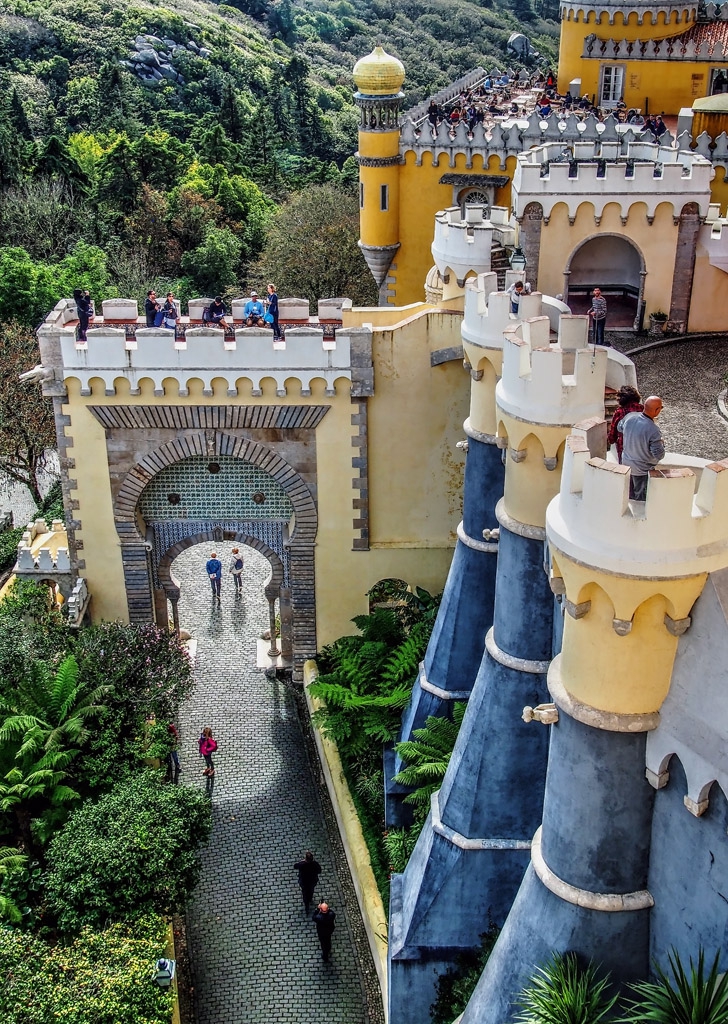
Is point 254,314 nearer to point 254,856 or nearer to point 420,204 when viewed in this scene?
point 254,856

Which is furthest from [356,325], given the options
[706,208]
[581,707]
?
[581,707]

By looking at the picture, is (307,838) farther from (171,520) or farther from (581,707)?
(581,707)

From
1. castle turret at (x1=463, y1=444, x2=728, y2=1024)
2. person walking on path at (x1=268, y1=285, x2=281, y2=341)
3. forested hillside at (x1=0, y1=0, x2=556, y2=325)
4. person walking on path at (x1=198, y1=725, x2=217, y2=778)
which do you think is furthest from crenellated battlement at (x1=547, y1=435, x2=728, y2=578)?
forested hillside at (x1=0, y1=0, x2=556, y2=325)

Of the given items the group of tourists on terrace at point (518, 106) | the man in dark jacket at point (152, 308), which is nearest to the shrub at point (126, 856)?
the man in dark jacket at point (152, 308)

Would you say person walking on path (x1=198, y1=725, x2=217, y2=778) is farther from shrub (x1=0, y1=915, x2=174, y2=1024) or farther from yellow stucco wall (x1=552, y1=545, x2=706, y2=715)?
yellow stucco wall (x1=552, y1=545, x2=706, y2=715)

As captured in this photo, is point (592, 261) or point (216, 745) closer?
point (592, 261)
